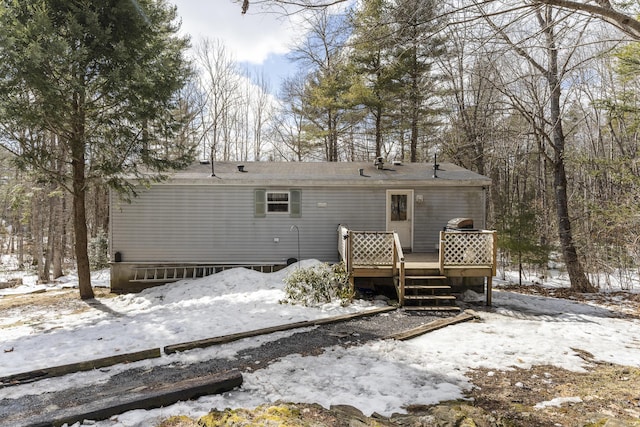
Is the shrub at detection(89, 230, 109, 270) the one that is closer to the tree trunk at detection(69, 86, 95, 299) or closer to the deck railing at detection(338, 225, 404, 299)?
the tree trunk at detection(69, 86, 95, 299)

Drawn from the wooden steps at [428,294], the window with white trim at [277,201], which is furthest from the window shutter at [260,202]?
the wooden steps at [428,294]

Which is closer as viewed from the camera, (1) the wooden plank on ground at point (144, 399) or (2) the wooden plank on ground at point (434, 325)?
(1) the wooden plank on ground at point (144, 399)

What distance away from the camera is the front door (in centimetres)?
1015

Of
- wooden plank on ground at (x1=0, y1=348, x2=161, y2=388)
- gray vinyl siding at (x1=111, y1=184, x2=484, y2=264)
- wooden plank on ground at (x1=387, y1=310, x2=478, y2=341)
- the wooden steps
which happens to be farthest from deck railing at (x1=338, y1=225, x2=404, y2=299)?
wooden plank on ground at (x1=0, y1=348, x2=161, y2=388)

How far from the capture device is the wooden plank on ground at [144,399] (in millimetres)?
2846

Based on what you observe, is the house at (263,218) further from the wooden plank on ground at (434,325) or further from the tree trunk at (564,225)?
the wooden plank on ground at (434,325)

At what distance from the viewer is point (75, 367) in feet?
13.9

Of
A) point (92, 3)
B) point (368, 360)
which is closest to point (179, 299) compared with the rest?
point (368, 360)

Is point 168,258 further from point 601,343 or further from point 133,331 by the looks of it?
point 601,343

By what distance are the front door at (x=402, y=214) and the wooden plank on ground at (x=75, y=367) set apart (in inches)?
284

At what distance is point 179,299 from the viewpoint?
8.40 m

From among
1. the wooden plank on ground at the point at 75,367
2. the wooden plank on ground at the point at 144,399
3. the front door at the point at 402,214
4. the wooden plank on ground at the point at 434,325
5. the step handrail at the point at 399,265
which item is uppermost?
the front door at the point at 402,214

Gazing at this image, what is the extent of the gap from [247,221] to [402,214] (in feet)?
15.1

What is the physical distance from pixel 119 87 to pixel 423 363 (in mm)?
8446
